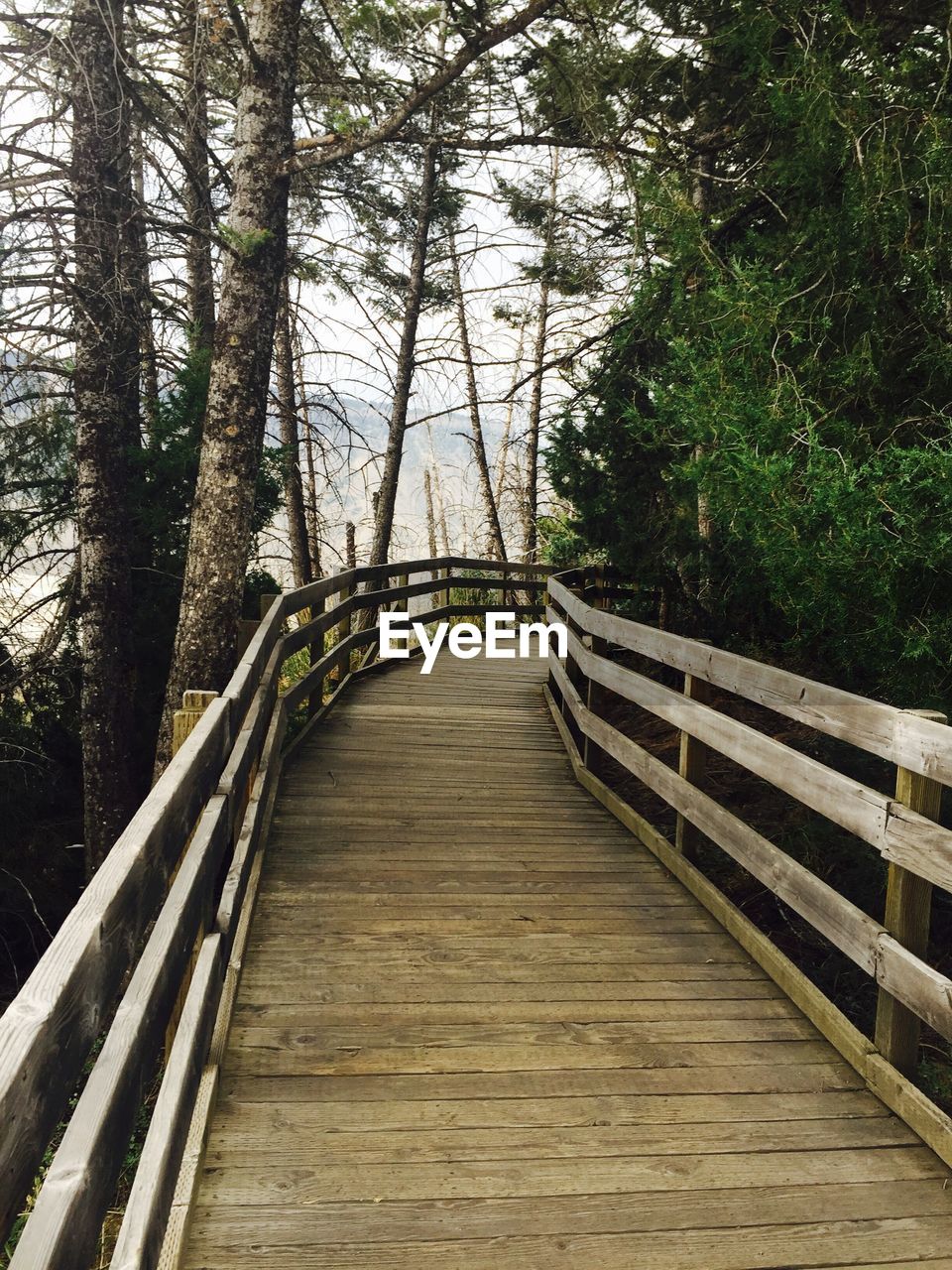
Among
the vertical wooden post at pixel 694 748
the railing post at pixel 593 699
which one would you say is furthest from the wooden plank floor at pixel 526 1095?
the railing post at pixel 593 699

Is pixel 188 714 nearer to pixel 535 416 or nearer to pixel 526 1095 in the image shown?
pixel 526 1095

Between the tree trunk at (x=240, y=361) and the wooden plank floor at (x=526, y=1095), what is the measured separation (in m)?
2.74

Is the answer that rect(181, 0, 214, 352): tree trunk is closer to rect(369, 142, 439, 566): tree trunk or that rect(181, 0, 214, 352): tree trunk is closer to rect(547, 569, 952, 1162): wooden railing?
rect(369, 142, 439, 566): tree trunk

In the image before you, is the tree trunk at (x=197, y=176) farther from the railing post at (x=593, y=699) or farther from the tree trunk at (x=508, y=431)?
the tree trunk at (x=508, y=431)

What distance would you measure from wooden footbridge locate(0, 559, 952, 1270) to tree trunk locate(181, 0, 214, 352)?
15.8 ft

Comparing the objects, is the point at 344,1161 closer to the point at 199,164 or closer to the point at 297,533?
the point at 199,164

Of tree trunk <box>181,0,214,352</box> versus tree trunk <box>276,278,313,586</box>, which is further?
tree trunk <box>276,278,313,586</box>

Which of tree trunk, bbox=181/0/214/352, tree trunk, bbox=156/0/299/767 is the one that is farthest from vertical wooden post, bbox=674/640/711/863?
tree trunk, bbox=181/0/214/352

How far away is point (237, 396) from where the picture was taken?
24.3ft

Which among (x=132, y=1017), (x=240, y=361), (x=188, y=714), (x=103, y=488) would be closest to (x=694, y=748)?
(x=188, y=714)

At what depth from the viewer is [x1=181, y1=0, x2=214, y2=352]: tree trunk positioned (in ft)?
24.3

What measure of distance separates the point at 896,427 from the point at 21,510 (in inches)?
301

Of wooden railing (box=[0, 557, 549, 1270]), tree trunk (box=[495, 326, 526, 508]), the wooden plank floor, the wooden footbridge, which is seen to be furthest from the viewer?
tree trunk (box=[495, 326, 526, 508])

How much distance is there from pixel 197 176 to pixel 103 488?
2.75 meters
